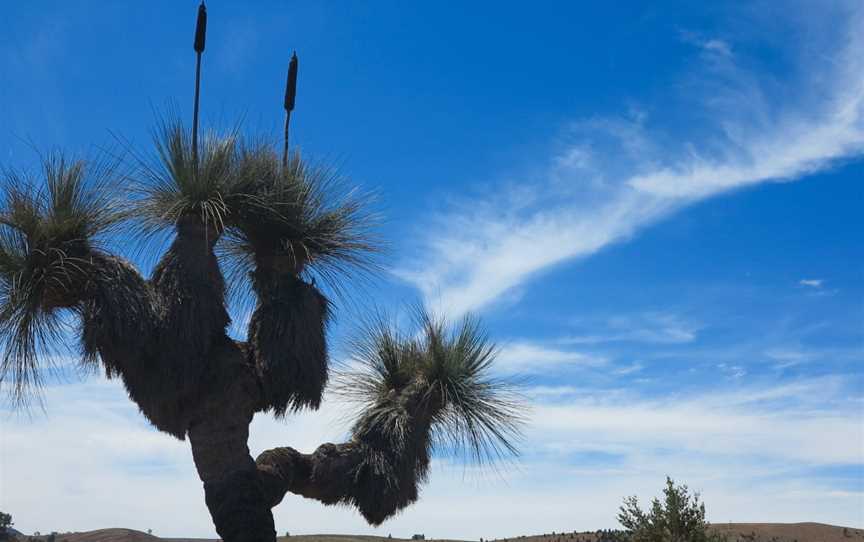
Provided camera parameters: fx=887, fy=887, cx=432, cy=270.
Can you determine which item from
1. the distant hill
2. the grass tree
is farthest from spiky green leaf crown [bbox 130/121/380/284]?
the distant hill

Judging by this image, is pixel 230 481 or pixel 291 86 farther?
pixel 291 86

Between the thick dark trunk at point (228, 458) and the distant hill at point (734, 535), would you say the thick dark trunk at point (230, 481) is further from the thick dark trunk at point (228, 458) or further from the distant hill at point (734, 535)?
the distant hill at point (734, 535)

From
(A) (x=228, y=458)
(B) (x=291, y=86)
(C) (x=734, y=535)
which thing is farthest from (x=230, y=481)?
(C) (x=734, y=535)

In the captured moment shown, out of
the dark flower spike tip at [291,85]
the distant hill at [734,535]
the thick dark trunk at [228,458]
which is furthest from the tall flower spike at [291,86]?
the distant hill at [734,535]

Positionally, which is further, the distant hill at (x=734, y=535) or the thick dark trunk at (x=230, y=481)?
the distant hill at (x=734, y=535)

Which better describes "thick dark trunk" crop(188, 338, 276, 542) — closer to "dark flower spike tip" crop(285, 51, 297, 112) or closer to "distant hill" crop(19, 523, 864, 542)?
"dark flower spike tip" crop(285, 51, 297, 112)

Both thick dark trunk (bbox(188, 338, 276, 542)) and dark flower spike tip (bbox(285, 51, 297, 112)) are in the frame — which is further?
dark flower spike tip (bbox(285, 51, 297, 112))

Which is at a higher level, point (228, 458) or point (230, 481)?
point (228, 458)

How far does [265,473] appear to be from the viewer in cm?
1144

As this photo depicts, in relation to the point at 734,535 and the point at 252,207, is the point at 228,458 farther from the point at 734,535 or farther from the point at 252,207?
the point at 734,535

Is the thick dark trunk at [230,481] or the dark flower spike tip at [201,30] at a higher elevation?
the dark flower spike tip at [201,30]

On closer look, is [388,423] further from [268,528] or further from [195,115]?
[195,115]

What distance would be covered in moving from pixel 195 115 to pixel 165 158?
0.81 metres

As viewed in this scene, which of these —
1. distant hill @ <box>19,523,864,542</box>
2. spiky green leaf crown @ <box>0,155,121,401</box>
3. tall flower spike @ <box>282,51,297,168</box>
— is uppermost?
tall flower spike @ <box>282,51,297,168</box>
